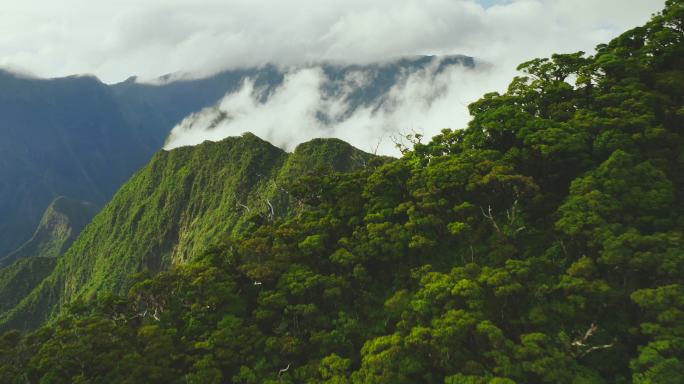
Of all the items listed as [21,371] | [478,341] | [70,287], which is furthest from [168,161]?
[478,341]

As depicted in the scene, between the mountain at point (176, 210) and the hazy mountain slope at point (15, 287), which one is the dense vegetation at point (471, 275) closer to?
the mountain at point (176, 210)

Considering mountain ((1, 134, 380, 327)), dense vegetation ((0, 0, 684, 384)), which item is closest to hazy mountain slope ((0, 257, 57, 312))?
mountain ((1, 134, 380, 327))

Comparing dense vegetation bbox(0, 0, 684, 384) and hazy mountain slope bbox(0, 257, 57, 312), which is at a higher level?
dense vegetation bbox(0, 0, 684, 384)

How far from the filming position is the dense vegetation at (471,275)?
28250 mm

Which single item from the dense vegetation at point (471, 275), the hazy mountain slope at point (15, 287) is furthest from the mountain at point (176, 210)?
the dense vegetation at point (471, 275)

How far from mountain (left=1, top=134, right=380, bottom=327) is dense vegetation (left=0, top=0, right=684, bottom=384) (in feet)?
305

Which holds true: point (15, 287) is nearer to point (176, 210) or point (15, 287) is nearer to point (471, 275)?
point (176, 210)

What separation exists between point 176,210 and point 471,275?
157852 mm

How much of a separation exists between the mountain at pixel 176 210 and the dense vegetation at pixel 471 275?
93.1 meters

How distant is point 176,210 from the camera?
573 ft

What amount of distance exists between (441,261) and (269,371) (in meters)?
15.7

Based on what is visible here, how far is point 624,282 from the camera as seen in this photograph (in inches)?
1200

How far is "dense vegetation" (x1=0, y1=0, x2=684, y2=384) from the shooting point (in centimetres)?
2825

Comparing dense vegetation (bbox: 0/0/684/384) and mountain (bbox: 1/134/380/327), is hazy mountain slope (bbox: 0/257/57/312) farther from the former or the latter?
dense vegetation (bbox: 0/0/684/384)
